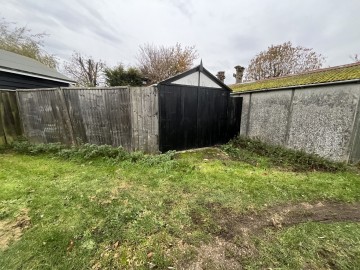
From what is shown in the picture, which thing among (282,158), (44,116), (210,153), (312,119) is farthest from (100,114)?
(312,119)

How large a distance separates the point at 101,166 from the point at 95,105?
204cm

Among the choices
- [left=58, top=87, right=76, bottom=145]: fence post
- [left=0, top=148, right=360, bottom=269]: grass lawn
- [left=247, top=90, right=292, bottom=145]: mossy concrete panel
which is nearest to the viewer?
[left=0, top=148, right=360, bottom=269]: grass lawn

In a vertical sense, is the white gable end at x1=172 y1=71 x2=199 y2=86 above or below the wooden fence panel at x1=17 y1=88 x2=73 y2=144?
above

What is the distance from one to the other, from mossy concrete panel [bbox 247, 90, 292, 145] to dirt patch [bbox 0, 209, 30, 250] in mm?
7350

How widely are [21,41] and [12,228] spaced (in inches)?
779

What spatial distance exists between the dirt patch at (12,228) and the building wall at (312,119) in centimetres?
719

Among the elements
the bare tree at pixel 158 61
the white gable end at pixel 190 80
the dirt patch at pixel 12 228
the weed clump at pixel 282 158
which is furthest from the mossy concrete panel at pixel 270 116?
the bare tree at pixel 158 61

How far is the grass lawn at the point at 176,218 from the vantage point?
1893mm

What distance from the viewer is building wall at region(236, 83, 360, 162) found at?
15.5ft

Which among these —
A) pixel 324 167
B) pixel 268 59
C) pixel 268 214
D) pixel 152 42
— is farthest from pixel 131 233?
pixel 268 59

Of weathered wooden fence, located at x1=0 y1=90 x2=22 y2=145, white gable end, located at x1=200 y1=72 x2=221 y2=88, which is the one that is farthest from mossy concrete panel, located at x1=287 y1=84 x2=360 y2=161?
weathered wooden fence, located at x1=0 y1=90 x2=22 y2=145

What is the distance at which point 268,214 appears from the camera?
107 inches

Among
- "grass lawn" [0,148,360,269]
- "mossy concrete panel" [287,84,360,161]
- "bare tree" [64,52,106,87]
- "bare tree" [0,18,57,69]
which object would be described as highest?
"bare tree" [0,18,57,69]

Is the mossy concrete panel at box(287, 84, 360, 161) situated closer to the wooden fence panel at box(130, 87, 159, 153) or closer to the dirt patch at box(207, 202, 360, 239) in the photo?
the dirt patch at box(207, 202, 360, 239)
